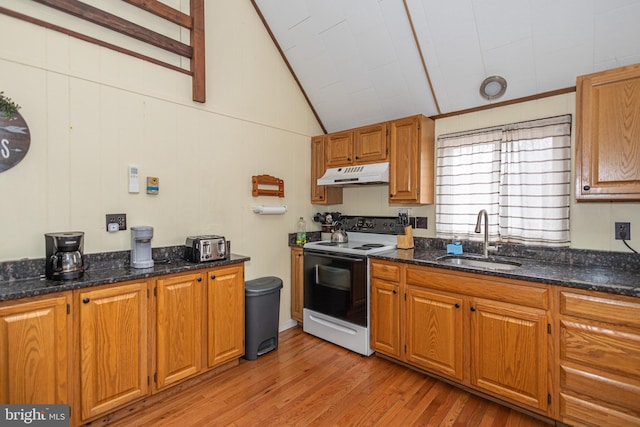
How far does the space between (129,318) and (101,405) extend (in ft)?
1.69

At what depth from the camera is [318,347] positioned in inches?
116

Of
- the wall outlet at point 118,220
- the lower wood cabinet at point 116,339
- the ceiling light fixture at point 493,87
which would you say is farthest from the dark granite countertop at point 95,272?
the ceiling light fixture at point 493,87

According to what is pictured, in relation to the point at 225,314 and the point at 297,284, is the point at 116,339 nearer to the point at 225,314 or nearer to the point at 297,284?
the point at 225,314

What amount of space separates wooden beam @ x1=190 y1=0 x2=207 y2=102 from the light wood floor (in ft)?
7.76

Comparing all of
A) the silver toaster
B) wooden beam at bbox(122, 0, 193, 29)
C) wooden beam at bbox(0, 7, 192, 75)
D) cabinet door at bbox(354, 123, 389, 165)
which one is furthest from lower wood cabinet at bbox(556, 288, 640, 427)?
wooden beam at bbox(122, 0, 193, 29)

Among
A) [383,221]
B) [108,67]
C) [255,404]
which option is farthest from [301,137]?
[255,404]

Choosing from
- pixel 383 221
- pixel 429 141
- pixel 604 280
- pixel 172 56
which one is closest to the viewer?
pixel 604 280

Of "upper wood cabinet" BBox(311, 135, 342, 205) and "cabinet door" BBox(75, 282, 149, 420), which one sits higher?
"upper wood cabinet" BBox(311, 135, 342, 205)

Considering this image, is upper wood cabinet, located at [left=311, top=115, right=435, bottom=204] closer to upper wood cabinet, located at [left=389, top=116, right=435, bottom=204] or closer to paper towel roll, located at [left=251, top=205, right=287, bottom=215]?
upper wood cabinet, located at [left=389, top=116, right=435, bottom=204]

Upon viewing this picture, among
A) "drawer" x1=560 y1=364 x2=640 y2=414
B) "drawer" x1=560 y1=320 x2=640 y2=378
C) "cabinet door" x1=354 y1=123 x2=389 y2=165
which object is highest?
"cabinet door" x1=354 y1=123 x2=389 y2=165

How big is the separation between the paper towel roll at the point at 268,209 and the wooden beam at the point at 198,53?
1.10 metres

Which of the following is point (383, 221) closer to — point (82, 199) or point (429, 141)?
point (429, 141)

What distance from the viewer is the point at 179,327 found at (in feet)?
7.18

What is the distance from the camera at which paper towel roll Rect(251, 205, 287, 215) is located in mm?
3059
